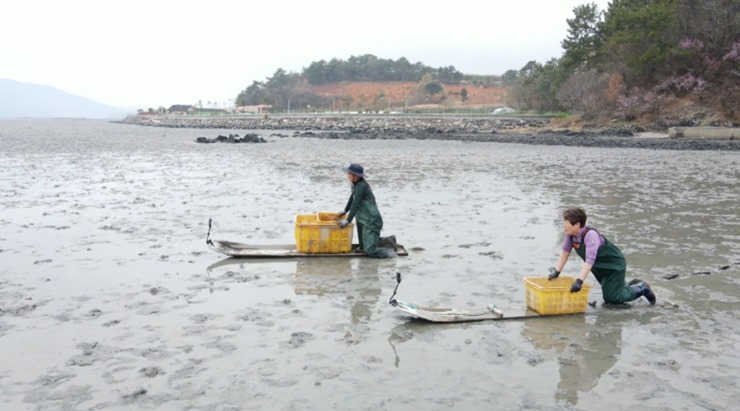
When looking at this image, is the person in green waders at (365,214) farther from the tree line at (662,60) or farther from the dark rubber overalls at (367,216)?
the tree line at (662,60)

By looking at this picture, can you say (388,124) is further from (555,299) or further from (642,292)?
(555,299)

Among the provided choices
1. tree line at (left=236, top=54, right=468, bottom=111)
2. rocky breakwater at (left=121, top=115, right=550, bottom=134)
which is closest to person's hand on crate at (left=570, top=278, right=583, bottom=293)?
rocky breakwater at (left=121, top=115, right=550, bottom=134)

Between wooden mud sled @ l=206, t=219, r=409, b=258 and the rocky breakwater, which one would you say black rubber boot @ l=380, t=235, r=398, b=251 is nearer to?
wooden mud sled @ l=206, t=219, r=409, b=258

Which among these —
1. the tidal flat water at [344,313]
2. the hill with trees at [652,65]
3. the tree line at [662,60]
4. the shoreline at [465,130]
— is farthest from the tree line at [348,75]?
the tidal flat water at [344,313]

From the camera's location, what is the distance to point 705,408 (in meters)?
4.70

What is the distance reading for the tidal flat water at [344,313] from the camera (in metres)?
5.01

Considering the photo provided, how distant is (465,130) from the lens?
209ft

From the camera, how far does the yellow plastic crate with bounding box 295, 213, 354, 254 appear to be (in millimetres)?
9297

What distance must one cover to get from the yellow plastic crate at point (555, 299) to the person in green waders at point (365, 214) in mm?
2935

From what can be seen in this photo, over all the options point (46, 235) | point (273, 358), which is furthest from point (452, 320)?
point (46, 235)

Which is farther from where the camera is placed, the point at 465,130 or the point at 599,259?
the point at 465,130

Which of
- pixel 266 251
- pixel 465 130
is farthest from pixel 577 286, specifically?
pixel 465 130

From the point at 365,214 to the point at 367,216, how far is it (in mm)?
43

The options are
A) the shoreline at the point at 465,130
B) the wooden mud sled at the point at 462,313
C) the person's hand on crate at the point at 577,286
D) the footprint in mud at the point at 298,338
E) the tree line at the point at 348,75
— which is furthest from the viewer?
the tree line at the point at 348,75
